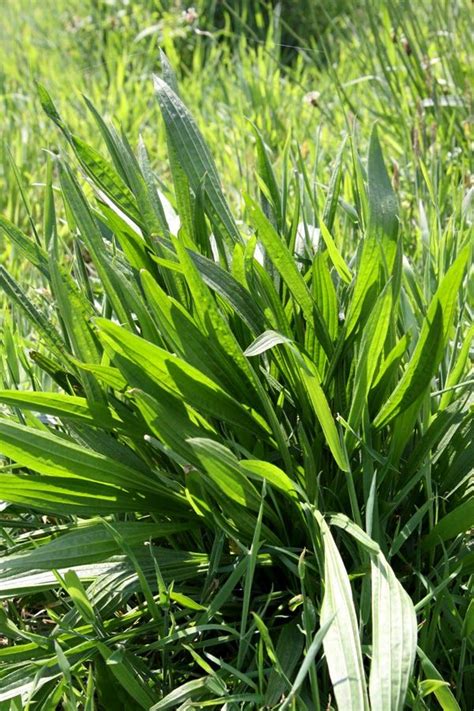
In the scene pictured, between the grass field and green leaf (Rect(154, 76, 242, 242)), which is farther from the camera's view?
green leaf (Rect(154, 76, 242, 242))

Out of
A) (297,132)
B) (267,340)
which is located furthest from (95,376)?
(297,132)

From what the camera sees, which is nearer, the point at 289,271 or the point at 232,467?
the point at 232,467

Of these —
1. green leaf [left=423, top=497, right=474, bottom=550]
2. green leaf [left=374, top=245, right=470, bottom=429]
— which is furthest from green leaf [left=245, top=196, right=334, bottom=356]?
green leaf [left=423, top=497, right=474, bottom=550]

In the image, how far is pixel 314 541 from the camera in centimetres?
105

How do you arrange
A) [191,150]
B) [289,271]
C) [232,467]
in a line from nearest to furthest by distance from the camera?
1. [232,467]
2. [289,271]
3. [191,150]

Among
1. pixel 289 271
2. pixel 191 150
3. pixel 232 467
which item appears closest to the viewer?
pixel 232 467

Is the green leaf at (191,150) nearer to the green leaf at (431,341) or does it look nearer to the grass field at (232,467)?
the grass field at (232,467)

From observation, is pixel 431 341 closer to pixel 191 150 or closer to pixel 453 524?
pixel 453 524

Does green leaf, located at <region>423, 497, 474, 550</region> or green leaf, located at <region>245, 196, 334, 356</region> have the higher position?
green leaf, located at <region>245, 196, 334, 356</region>

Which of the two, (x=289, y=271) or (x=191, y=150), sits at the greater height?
(x=191, y=150)

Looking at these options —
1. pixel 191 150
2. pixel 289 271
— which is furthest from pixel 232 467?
pixel 191 150

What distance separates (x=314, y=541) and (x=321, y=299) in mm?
323

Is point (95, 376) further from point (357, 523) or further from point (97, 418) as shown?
point (357, 523)

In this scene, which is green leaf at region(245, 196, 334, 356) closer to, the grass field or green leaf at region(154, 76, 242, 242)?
the grass field
